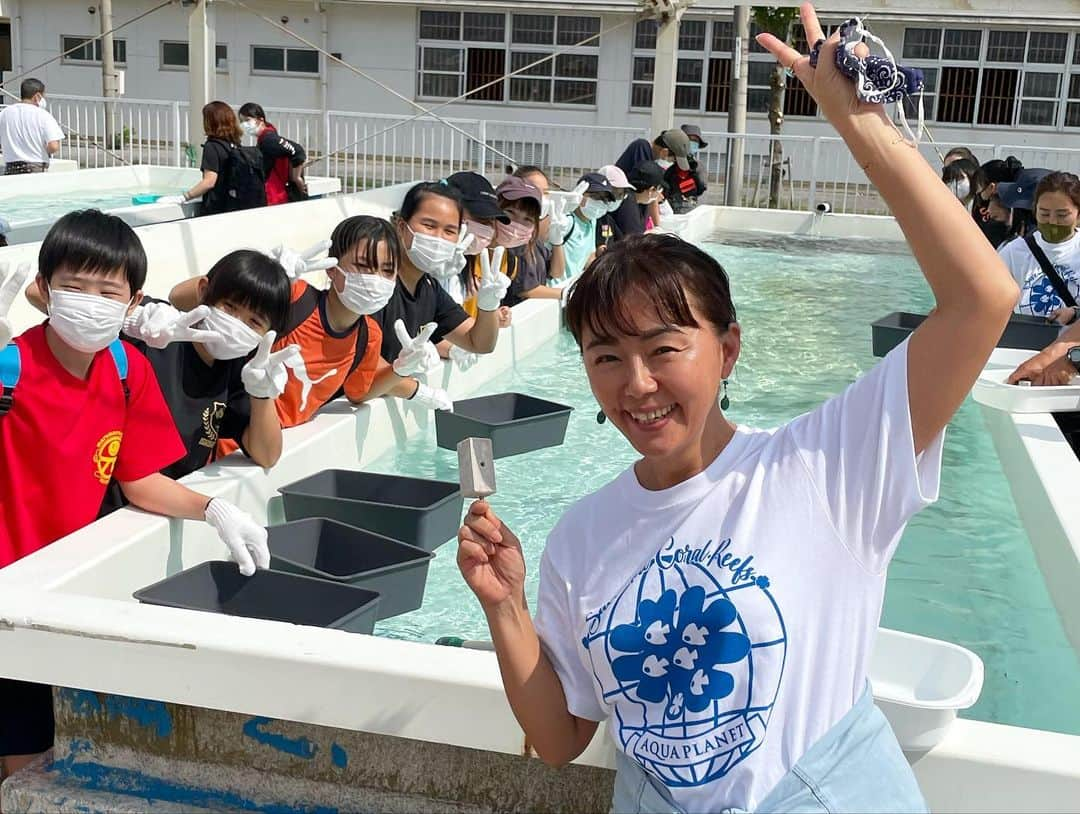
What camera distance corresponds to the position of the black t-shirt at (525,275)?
785 cm

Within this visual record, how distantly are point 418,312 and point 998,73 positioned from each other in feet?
66.5

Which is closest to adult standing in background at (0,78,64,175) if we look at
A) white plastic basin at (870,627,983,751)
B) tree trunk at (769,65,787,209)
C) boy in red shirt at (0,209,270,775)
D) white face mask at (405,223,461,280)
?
tree trunk at (769,65,787,209)

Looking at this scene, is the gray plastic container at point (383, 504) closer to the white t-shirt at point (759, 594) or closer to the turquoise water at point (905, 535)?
the turquoise water at point (905, 535)

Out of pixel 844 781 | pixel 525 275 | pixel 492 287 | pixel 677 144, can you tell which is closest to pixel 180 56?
pixel 677 144

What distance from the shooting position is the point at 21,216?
1124cm

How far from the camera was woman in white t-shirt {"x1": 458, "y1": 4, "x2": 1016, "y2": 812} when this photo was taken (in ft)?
5.24

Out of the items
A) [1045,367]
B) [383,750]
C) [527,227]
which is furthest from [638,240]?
[527,227]

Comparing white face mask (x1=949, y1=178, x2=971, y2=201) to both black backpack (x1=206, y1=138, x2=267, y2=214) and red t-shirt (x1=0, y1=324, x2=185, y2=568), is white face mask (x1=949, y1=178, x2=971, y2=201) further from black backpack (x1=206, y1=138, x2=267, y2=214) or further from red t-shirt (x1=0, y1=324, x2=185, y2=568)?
red t-shirt (x1=0, y1=324, x2=185, y2=568)

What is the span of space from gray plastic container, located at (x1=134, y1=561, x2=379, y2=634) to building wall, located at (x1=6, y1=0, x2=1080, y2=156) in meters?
20.0

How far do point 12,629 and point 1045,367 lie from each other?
3768 millimetres

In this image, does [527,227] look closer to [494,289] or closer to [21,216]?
[494,289]

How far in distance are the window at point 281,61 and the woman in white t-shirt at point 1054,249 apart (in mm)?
20165

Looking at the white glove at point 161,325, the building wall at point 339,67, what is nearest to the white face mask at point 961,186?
the white glove at point 161,325

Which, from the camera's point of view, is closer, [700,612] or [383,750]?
[700,612]
